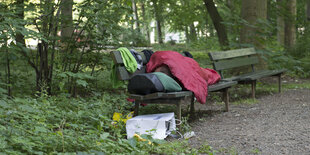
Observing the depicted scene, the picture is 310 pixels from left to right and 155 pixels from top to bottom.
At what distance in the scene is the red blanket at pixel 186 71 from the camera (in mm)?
4770

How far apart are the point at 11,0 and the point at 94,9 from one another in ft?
5.10

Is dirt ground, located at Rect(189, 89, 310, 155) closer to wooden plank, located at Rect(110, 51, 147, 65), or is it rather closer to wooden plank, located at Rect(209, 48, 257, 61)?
wooden plank, located at Rect(209, 48, 257, 61)

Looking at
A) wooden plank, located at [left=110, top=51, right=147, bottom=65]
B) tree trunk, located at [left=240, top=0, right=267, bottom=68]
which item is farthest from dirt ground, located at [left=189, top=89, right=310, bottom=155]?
tree trunk, located at [left=240, top=0, right=267, bottom=68]

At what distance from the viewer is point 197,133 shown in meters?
4.46

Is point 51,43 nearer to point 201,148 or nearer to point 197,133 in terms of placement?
point 197,133

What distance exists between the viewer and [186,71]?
495cm

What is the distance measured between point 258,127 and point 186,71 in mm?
1206

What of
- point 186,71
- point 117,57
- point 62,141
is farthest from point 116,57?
point 62,141

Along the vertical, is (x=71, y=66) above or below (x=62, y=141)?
above

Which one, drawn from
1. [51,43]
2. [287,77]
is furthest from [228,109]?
[287,77]

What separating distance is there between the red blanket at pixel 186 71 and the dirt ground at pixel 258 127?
0.51 meters

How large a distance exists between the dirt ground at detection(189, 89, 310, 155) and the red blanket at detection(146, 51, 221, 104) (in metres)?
0.51

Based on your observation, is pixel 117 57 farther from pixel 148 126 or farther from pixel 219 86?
pixel 219 86

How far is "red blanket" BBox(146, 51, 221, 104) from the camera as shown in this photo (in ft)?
15.6
